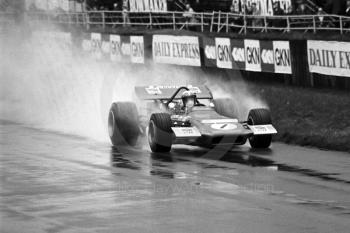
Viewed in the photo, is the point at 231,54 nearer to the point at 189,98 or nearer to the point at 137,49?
the point at 137,49

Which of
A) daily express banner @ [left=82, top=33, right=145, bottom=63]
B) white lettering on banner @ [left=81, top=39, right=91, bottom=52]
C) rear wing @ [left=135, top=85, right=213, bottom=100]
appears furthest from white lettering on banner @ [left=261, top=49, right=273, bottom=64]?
white lettering on banner @ [left=81, top=39, right=91, bottom=52]

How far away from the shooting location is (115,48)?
117ft

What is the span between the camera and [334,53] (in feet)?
74.1

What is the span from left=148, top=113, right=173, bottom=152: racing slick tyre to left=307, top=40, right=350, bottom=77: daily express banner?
5868mm

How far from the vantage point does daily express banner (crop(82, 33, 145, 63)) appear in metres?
33.7

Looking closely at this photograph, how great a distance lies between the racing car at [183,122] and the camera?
18.0 m

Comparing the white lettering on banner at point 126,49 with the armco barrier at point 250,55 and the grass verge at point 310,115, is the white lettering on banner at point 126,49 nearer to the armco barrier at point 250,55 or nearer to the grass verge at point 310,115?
the armco barrier at point 250,55

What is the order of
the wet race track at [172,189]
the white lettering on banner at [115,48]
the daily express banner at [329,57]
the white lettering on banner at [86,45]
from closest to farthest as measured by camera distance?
the wet race track at [172,189] < the daily express banner at [329,57] < the white lettering on banner at [115,48] < the white lettering on banner at [86,45]

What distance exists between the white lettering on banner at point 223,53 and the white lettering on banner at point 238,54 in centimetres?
26

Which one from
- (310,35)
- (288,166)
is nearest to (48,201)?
(288,166)

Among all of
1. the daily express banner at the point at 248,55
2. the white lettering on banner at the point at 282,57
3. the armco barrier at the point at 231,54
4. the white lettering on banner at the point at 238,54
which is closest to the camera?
the armco barrier at the point at 231,54

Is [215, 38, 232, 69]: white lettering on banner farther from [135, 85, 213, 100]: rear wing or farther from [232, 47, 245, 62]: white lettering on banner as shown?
[135, 85, 213, 100]: rear wing

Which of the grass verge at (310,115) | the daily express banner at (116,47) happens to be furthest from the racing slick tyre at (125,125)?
the daily express banner at (116,47)

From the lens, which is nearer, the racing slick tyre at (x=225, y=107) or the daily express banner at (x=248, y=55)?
the racing slick tyre at (x=225, y=107)
